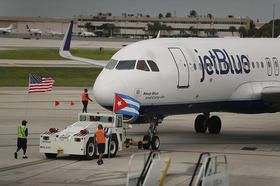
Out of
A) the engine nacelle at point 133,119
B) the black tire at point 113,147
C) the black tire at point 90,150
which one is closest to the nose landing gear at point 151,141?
the engine nacelle at point 133,119

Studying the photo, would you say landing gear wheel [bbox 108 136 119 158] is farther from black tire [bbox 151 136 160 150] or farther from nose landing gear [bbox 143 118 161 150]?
black tire [bbox 151 136 160 150]

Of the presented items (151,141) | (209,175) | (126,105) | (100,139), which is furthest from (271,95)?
(209,175)

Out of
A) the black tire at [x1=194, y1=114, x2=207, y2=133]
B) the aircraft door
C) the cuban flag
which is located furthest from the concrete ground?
the aircraft door

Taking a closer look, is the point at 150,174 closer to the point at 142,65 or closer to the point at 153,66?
the point at 142,65

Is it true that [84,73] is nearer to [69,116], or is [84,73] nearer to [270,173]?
[69,116]

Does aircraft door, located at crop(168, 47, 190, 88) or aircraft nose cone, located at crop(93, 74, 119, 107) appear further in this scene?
aircraft door, located at crop(168, 47, 190, 88)

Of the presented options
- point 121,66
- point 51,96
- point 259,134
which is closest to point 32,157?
point 121,66

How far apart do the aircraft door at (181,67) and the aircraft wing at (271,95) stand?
5074mm

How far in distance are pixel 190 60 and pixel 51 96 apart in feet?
91.9

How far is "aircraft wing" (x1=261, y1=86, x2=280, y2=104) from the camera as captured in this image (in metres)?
32.3

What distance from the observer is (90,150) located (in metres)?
27.0

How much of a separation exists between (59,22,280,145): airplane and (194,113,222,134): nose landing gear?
0.19 ft

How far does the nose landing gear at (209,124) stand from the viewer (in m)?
37.0

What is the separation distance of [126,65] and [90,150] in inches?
175
